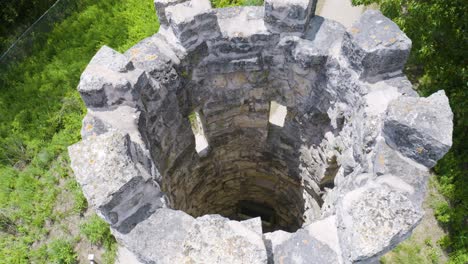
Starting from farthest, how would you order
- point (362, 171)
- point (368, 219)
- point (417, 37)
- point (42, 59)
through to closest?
point (42, 59)
point (417, 37)
point (362, 171)
point (368, 219)

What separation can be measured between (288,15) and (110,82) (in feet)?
8.17

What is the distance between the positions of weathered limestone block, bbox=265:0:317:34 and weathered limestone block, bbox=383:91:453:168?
5.93 feet

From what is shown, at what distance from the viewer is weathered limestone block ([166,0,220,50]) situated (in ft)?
16.8

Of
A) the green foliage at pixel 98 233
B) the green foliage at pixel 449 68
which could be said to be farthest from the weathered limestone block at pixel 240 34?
the green foliage at pixel 98 233

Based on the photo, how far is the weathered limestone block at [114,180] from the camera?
3.74 metres

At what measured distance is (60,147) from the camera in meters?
9.70

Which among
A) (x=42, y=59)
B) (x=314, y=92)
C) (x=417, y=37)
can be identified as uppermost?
(x=314, y=92)

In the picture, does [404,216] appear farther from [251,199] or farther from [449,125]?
[251,199]

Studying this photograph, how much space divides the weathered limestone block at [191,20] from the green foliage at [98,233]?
486 cm

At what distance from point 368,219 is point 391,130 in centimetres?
113

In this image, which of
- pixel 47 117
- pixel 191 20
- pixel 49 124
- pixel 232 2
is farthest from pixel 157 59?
pixel 232 2

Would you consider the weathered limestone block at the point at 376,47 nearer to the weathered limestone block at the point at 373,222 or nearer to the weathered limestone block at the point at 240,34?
the weathered limestone block at the point at 240,34

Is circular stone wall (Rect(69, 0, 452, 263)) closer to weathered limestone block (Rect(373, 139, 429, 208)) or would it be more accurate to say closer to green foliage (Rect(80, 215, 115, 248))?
weathered limestone block (Rect(373, 139, 429, 208))

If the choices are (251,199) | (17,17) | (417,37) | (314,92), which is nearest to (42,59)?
(17,17)
